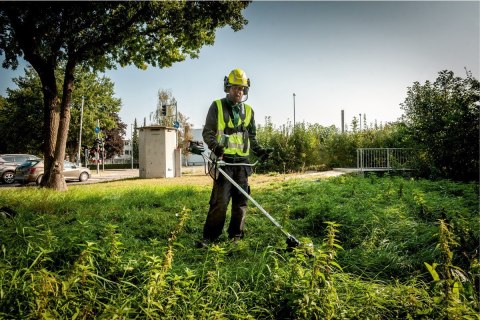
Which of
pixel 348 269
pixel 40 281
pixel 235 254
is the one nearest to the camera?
pixel 40 281

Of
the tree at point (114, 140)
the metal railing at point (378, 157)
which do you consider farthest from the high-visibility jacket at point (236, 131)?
the tree at point (114, 140)

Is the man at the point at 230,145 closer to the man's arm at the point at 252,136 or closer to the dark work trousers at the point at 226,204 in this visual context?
the dark work trousers at the point at 226,204

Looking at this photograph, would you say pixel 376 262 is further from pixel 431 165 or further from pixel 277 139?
pixel 277 139

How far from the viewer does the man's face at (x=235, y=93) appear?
4.04 meters

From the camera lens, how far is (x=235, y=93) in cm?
405

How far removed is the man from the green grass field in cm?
28

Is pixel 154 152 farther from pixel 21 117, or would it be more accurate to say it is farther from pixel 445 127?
pixel 21 117

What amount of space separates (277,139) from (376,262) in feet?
57.8

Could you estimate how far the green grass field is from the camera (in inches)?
78.9

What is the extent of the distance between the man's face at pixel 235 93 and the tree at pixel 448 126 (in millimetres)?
8638

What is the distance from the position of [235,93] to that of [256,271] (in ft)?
7.51

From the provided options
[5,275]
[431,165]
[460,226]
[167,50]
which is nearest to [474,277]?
[460,226]

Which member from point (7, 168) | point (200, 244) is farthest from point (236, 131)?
point (7, 168)

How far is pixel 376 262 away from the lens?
3143 millimetres
